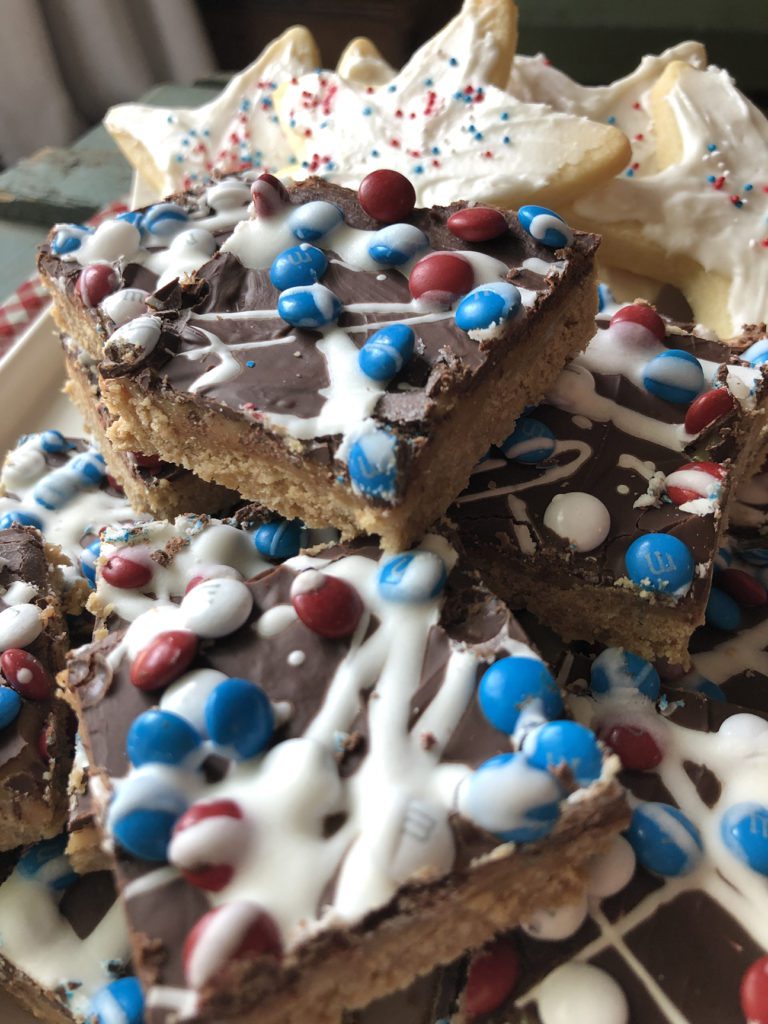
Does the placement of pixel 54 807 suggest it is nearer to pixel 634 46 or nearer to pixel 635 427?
pixel 635 427

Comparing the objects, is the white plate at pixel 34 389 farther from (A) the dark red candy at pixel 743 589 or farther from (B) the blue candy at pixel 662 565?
(A) the dark red candy at pixel 743 589

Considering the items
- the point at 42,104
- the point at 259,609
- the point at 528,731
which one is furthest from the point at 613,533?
the point at 42,104

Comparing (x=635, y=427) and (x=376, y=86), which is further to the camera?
(x=376, y=86)

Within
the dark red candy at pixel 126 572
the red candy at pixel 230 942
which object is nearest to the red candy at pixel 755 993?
the red candy at pixel 230 942

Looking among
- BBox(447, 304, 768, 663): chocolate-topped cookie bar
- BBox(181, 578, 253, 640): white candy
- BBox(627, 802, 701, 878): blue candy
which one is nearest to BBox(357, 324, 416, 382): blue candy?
BBox(447, 304, 768, 663): chocolate-topped cookie bar

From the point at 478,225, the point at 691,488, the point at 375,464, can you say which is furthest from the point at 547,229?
the point at 375,464

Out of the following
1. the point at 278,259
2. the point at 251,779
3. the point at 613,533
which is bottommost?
the point at 613,533
